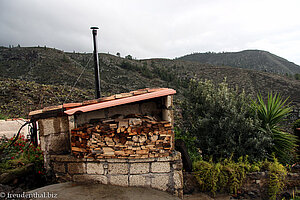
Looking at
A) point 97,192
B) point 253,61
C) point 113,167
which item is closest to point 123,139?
point 113,167

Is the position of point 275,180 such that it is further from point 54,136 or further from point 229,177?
point 54,136

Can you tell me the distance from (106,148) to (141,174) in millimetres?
830

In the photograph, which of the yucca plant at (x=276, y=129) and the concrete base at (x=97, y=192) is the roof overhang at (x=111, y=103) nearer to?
the concrete base at (x=97, y=192)

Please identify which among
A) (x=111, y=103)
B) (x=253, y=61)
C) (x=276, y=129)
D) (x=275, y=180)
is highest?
(x=253, y=61)

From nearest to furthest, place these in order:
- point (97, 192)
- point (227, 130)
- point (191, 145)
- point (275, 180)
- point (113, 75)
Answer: point (97, 192) → point (275, 180) → point (227, 130) → point (191, 145) → point (113, 75)

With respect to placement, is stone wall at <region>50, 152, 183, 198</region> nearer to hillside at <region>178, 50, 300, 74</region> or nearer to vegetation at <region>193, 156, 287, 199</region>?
vegetation at <region>193, 156, 287, 199</region>

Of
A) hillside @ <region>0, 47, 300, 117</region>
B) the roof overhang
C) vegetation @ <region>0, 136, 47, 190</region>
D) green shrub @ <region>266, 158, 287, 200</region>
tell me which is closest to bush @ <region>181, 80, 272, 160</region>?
green shrub @ <region>266, 158, 287, 200</region>

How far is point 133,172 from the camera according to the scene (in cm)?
339

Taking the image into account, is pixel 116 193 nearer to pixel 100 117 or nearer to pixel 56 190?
pixel 56 190

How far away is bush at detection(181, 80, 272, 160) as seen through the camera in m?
4.87

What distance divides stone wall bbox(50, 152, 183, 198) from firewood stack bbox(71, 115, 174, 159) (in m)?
0.12

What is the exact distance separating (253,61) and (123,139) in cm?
5756

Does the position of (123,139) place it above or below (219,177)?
above

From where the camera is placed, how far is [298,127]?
6.36 m
